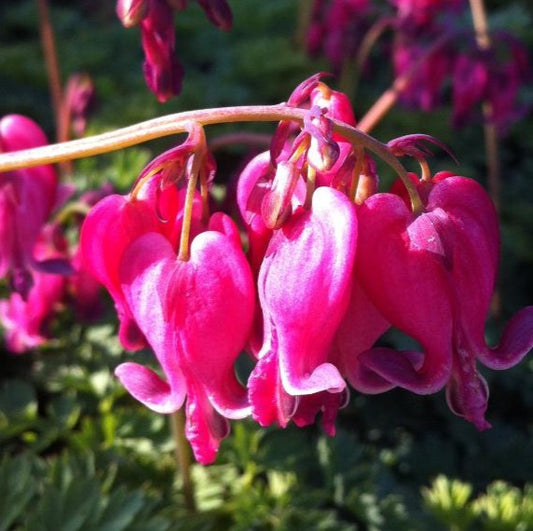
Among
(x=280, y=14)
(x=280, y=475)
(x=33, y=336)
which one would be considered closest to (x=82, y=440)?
(x=33, y=336)

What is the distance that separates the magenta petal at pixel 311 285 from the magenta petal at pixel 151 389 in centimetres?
16

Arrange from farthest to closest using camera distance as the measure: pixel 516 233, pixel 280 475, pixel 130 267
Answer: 1. pixel 516 233
2. pixel 280 475
3. pixel 130 267

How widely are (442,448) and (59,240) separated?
1069 mm

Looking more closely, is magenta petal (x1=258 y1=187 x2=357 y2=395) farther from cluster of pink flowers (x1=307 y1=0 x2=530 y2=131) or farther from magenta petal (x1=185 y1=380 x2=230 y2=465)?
cluster of pink flowers (x1=307 y1=0 x2=530 y2=131)

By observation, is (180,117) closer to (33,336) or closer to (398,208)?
(398,208)

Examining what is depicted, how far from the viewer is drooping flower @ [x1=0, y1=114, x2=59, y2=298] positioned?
4.95 ft

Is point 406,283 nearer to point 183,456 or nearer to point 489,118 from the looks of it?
point 183,456

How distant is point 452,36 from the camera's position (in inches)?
104

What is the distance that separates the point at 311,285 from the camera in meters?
0.91

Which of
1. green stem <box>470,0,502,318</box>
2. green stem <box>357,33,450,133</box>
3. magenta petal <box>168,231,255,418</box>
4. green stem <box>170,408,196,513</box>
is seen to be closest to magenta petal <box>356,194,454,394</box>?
magenta petal <box>168,231,255,418</box>

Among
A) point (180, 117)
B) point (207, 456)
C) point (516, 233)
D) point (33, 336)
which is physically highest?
point (180, 117)

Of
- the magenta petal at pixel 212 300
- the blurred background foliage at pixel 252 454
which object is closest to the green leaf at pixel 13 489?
the blurred background foliage at pixel 252 454

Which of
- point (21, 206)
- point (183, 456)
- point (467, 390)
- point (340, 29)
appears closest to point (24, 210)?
point (21, 206)

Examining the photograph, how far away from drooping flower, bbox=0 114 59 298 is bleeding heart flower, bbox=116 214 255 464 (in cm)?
55
